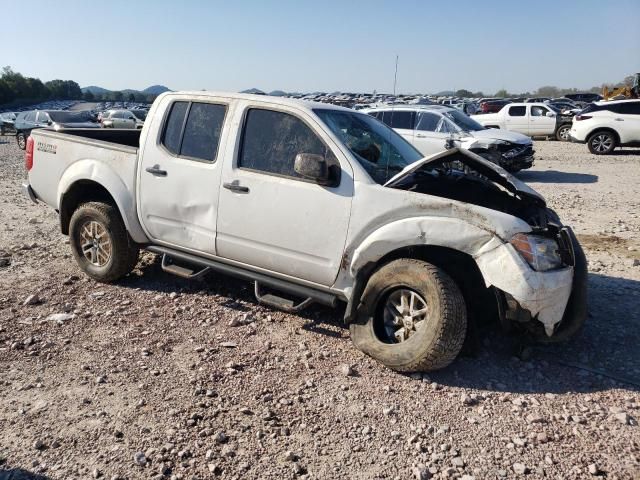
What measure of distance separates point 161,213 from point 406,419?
9.26 ft

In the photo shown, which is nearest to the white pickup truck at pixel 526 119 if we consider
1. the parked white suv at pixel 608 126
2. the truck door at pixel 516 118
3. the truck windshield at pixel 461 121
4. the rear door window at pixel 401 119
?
the truck door at pixel 516 118

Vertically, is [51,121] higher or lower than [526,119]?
lower

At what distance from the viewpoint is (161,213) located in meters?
4.82

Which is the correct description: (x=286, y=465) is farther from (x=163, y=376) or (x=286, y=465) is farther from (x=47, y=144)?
(x=47, y=144)

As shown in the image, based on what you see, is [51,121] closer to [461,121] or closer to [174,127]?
[461,121]

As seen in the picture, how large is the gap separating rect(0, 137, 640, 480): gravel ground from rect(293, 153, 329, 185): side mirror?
1339mm

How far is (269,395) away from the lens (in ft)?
11.5

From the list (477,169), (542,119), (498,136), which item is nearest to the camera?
(477,169)

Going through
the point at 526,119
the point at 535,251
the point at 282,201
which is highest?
the point at 526,119

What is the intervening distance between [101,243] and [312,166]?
2.67 meters

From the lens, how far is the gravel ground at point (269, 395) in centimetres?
287

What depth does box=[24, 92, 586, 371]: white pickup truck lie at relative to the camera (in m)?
3.56

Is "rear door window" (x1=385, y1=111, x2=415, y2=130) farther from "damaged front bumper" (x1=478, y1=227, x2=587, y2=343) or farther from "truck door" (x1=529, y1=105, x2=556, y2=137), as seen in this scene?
"truck door" (x1=529, y1=105, x2=556, y2=137)

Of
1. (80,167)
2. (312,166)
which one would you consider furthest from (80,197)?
(312,166)
